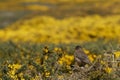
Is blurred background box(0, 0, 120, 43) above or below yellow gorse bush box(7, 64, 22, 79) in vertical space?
below

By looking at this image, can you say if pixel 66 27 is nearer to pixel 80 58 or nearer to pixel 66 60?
pixel 66 60

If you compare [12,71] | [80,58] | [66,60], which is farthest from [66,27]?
[12,71]

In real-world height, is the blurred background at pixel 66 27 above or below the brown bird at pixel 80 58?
below

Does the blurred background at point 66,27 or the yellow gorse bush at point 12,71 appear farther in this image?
the blurred background at point 66,27

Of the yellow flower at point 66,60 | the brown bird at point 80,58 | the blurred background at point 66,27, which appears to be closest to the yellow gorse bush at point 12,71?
the yellow flower at point 66,60

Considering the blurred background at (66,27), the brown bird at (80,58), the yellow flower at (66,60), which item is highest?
the brown bird at (80,58)

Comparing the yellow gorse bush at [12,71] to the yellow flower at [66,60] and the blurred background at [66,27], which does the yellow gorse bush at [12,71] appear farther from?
the blurred background at [66,27]

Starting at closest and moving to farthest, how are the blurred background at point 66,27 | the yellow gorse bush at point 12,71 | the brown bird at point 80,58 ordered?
the yellow gorse bush at point 12,71 < the brown bird at point 80,58 < the blurred background at point 66,27

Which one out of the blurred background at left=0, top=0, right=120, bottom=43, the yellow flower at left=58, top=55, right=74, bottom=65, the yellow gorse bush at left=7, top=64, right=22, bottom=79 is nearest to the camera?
the yellow gorse bush at left=7, top=64, right=22, bottom=79

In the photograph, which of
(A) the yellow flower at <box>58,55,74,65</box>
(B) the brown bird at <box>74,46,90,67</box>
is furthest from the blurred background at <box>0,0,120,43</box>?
(B) the brown bird at <box>74,46,90,67</box>

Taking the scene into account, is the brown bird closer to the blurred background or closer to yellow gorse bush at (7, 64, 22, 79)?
yellow gorse bush at (7, 64, 22, 79)

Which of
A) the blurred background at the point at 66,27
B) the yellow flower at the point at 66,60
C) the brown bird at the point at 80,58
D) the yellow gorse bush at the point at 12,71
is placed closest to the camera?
the yellow gorse bush at the point at 12,71
